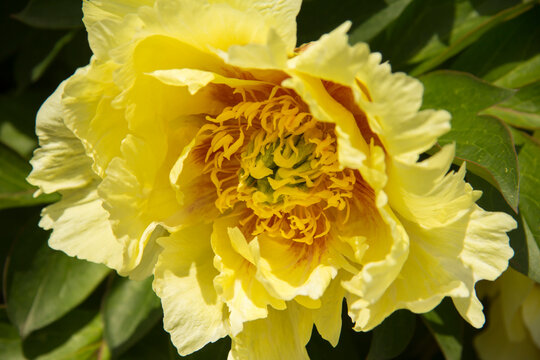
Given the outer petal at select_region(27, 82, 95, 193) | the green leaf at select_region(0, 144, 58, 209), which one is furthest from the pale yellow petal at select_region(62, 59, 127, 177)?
the green leaf at select_region(0, 144, 58, 209)

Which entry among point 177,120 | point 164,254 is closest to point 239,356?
point 164,254

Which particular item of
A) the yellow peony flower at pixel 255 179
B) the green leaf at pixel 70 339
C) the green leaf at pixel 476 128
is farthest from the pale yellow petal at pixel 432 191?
the green leaf at pixel 70 339

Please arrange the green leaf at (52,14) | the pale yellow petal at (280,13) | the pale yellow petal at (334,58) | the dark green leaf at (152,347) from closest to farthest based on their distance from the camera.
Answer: the pale yellow petal at (334,58), the pale yellow petal at (280,13), the green leaf at (52,14), the dark green leaf at (152,347)

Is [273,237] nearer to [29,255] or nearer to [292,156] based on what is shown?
[292,156]

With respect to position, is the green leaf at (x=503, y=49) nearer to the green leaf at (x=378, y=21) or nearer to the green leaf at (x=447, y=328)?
the green leaf at (x=378, y=21)

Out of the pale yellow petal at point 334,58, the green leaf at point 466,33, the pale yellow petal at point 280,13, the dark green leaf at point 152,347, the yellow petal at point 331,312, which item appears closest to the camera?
the pale yellow petal at point 334,58

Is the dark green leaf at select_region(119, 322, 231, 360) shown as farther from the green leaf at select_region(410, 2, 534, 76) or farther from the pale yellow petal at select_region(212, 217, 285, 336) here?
the green leaf at select_region(410, 2, 534, 76)
